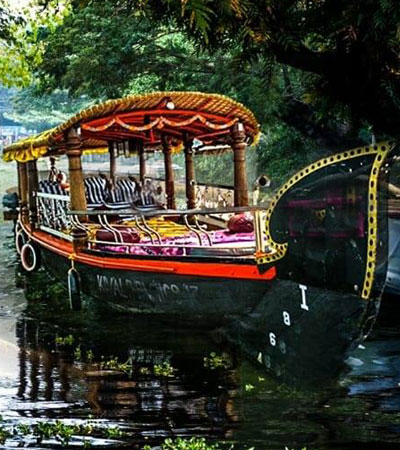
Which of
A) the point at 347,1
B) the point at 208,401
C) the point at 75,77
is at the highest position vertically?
the point at 75,77

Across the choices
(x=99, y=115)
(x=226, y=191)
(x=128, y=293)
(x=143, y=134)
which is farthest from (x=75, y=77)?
(x=128, y=293)

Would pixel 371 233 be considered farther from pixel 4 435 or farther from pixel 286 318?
pixel 4 435

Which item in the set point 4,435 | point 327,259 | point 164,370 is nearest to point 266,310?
point 327,259

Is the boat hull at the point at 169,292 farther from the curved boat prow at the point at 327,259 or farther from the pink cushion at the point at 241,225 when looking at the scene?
the pink cushion at the point at 241,225

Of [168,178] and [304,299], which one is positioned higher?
[168,178]

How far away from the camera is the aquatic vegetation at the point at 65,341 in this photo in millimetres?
8039

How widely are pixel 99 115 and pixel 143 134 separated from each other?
278cm

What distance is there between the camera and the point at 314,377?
18.2 ft

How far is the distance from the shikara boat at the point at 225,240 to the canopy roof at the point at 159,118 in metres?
0.03

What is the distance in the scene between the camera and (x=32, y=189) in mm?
12820

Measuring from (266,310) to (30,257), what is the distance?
25.2 ft

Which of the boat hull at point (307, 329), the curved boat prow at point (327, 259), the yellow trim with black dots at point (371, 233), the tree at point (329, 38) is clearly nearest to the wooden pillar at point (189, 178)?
the boat hull at point (307, 329)

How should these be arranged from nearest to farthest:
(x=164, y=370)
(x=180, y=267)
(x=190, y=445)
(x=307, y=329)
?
1. (x=190, y=445)
2. (x=307, y=329)
3. (x=164, y=370)
4. (x=180, y=267)

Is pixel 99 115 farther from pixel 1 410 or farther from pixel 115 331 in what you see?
pixel 1 410
